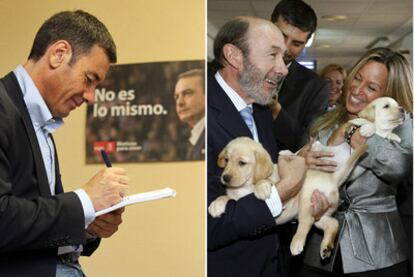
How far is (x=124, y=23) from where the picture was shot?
2.74 metres

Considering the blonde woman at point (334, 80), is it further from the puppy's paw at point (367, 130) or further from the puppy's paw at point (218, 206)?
the puppy's paw at point (218, 206)

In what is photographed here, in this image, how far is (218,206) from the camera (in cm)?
246

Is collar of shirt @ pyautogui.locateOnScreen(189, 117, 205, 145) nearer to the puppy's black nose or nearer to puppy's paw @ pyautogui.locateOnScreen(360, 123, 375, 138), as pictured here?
the puppy's black nose

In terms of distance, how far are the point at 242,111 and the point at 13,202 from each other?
1177 millimetres

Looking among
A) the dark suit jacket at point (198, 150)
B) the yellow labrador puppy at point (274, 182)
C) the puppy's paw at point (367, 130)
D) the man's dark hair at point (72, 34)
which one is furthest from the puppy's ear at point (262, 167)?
the man's dark hair at point (72, 34)

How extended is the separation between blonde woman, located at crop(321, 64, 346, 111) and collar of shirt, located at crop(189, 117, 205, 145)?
0.54m

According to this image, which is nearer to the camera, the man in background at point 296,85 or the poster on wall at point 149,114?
the man in background at point 296,85

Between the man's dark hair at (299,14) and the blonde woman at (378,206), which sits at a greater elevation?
the man's dark hair at (299,14)

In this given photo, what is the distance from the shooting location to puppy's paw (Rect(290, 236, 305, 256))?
2.36 m

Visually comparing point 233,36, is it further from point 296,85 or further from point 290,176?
point 290,176

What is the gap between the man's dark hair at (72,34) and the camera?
6.08 feet

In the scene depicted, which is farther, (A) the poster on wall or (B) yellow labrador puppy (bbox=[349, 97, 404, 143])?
(A) the poster on wall

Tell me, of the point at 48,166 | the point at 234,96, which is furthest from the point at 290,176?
the point at 48,166

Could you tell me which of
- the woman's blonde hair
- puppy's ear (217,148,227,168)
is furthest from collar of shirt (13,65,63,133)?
the woman's blonde hair
